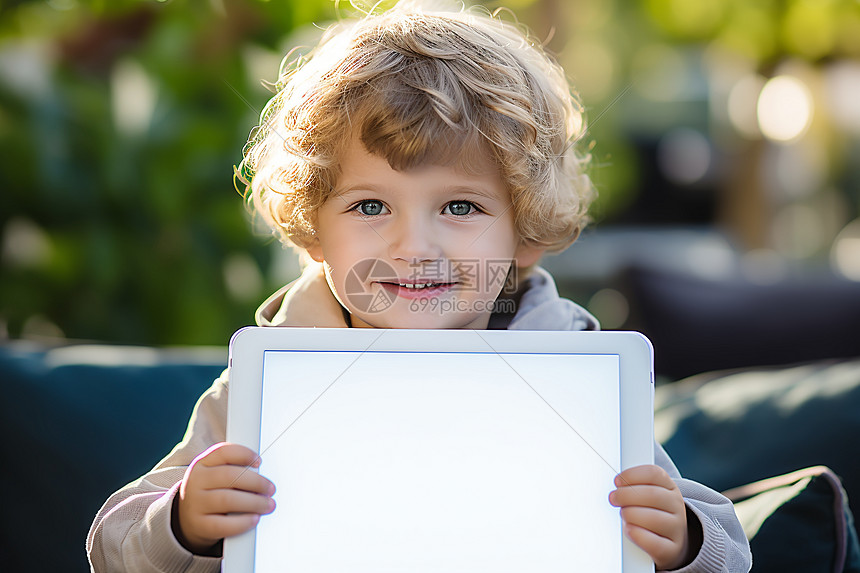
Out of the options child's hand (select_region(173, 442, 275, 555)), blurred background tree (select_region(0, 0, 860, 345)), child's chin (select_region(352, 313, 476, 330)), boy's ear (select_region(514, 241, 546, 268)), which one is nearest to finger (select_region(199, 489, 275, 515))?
child's hand (select_region(173, 442, 275, 555))

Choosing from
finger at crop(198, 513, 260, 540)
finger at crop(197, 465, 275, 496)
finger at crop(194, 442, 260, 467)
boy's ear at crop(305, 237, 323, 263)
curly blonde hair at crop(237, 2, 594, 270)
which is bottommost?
finger at crop(198, 513, 260, 540)

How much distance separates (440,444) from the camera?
0.56 meters

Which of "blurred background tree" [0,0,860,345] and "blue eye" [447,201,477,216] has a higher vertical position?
"blurred background tree" [0,0,860,345]

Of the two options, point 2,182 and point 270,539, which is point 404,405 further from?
point 2,182

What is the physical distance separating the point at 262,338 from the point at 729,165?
244 cm

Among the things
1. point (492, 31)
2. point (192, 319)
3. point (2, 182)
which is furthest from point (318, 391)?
point (2, 182)

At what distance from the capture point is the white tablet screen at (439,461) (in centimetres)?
54

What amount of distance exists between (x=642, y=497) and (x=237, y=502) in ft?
0.91

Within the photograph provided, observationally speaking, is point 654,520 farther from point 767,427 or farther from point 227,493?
point 767,427

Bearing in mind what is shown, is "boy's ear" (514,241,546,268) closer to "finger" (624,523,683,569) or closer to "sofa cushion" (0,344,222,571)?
"finger" (624,523,683,569)

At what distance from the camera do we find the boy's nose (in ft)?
2.07

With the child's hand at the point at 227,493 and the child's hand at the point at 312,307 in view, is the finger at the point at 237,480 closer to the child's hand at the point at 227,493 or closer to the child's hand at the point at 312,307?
the child's hand at the point at 227,493

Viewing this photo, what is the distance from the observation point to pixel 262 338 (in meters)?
0.56

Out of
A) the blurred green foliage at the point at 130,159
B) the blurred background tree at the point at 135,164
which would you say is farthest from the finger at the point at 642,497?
the blurred green foliage at the point at 130,159
